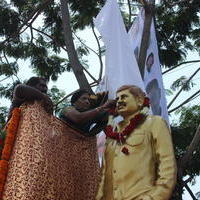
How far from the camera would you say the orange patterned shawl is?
4.08 metres

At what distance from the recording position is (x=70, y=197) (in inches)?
170

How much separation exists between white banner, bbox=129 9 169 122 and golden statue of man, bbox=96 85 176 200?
218cm

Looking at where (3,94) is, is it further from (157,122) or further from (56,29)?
(157,122)

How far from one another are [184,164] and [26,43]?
427 cm

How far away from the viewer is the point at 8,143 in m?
4.29

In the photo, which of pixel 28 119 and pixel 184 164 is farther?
pixel 184 164

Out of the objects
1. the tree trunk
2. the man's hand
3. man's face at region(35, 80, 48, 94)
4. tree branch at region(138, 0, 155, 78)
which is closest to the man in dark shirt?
the man's hand

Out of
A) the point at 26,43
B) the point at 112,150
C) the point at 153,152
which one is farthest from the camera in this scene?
the point at 26,43

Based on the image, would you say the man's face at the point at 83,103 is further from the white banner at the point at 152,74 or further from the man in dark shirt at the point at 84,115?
the white banner at the point at 152,74

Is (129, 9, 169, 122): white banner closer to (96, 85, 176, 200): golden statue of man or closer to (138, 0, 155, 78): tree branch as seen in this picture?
(138, 0, 155, 78): tree branch

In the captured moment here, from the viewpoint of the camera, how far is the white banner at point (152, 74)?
6111 millimetres

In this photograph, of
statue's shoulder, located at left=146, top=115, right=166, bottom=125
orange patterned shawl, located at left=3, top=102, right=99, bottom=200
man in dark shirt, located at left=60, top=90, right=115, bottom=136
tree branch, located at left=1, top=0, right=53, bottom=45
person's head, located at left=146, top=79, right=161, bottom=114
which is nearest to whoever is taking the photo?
statue's shoulder, located at left=146, top=115, right=166, bottom=125

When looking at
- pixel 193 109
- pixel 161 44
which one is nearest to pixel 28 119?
pixel 161 44

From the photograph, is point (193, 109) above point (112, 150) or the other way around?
above
